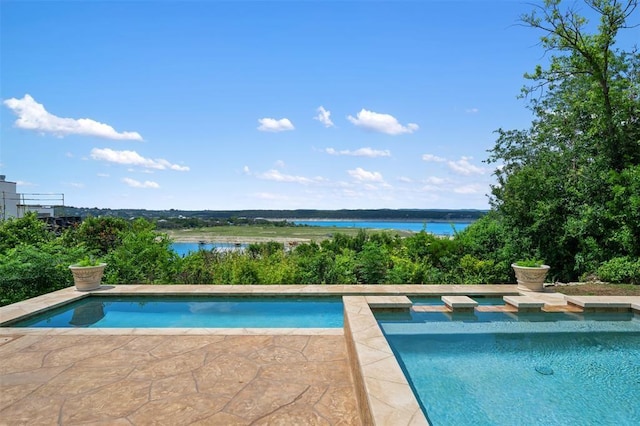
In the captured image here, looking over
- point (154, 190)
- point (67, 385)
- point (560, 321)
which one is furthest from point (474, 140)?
point (154, 190)

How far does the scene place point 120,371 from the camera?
3.67 m

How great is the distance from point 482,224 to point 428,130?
423cm

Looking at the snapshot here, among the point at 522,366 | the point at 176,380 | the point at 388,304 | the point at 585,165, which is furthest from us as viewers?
the point at 585,165

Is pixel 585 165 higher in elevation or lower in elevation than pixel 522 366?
higher

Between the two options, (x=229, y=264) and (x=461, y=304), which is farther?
(x=229, y=264)

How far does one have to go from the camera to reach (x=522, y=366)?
4035 mm

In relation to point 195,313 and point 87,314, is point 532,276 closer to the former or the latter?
point 195,313

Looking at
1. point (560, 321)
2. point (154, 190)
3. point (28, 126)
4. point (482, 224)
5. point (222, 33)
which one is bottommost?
point (560, 321)

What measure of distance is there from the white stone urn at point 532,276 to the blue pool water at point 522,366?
1342mm

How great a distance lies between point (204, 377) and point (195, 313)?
299cm

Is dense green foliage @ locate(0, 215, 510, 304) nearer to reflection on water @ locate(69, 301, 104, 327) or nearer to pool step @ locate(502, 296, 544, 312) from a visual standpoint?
reflection on water @ locate(69, 301, 104, 327)

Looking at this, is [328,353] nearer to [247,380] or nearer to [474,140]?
[247,380]

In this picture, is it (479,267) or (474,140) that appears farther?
(474,140)

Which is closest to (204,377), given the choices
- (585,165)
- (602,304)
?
(602,304)
